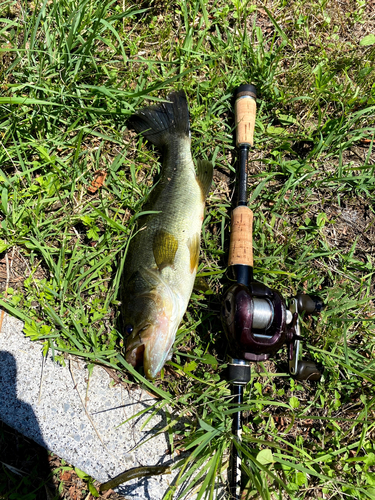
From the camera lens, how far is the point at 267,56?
351 centimetres

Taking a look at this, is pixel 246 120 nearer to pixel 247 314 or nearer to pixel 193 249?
pixel 193 249

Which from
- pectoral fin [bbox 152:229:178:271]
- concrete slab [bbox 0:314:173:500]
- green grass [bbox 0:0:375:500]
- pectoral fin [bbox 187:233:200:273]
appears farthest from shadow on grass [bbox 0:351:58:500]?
pectoral fin [bbox 187:233:200:273]

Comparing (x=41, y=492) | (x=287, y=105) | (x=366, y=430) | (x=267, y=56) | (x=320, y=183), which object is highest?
(x=267, y=56)

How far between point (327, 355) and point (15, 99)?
130 inches

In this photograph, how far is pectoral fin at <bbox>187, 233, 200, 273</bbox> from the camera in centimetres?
288

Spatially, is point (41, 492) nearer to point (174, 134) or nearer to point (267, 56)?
point (174, 134)

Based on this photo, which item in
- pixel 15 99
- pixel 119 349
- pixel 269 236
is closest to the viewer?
pixel 15 99

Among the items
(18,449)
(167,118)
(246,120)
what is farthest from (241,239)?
(18,449)

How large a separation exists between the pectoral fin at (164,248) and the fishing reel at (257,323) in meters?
0.51

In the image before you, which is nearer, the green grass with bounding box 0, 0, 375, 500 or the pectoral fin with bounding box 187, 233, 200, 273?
the pectoral fin with bounding box 187, 233, 200, 273

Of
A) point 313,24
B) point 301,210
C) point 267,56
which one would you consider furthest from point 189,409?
point 313,24

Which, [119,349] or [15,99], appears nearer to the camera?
[15,99]

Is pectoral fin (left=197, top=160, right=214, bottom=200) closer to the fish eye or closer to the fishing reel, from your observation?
the fishing reel

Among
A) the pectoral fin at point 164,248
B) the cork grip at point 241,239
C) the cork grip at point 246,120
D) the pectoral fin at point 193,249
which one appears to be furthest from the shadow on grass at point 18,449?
the cork grip at point 246,120
